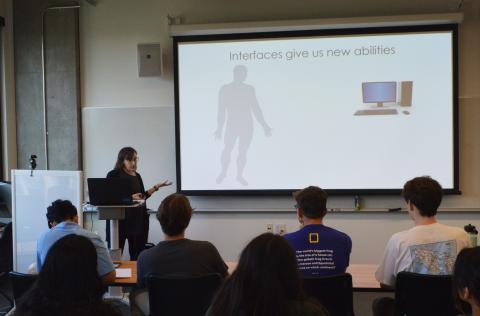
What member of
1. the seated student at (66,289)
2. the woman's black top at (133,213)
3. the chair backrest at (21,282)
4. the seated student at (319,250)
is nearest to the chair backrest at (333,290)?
the seated student at (319,250)

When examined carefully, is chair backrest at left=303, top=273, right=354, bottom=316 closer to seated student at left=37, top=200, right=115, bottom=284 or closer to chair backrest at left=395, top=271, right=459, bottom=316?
chair backrest at left=395, top=271, right=459, bottom=316

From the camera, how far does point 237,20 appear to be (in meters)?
5.21

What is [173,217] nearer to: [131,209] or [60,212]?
[60,212]

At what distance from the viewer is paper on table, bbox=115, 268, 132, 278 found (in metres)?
2.88

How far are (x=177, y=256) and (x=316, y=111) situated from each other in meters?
3.07

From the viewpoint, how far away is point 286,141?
16.8 ft

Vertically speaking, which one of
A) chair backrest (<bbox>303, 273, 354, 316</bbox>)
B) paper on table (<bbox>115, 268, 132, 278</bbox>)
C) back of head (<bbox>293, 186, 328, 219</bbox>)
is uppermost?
back of head (<bbox>293, 186, 328, 219</bbox>)

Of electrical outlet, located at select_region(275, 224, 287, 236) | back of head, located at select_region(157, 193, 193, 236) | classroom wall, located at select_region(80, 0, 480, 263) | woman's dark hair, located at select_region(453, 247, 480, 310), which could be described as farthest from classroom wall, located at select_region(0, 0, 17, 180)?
woman's dark hair, located at select_region(453, 247, 480, 310)

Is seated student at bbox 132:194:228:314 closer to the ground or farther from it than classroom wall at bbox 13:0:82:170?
closer to the ground

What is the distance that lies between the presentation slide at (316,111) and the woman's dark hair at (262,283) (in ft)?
12.1

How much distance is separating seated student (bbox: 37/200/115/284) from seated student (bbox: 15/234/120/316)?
1.06 m

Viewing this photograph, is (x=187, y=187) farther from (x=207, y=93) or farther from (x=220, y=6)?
(x=220, y=6)

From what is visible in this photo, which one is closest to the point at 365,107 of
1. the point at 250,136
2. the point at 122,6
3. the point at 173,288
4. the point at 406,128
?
the point at 406,128

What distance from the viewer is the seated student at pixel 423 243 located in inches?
93.4
